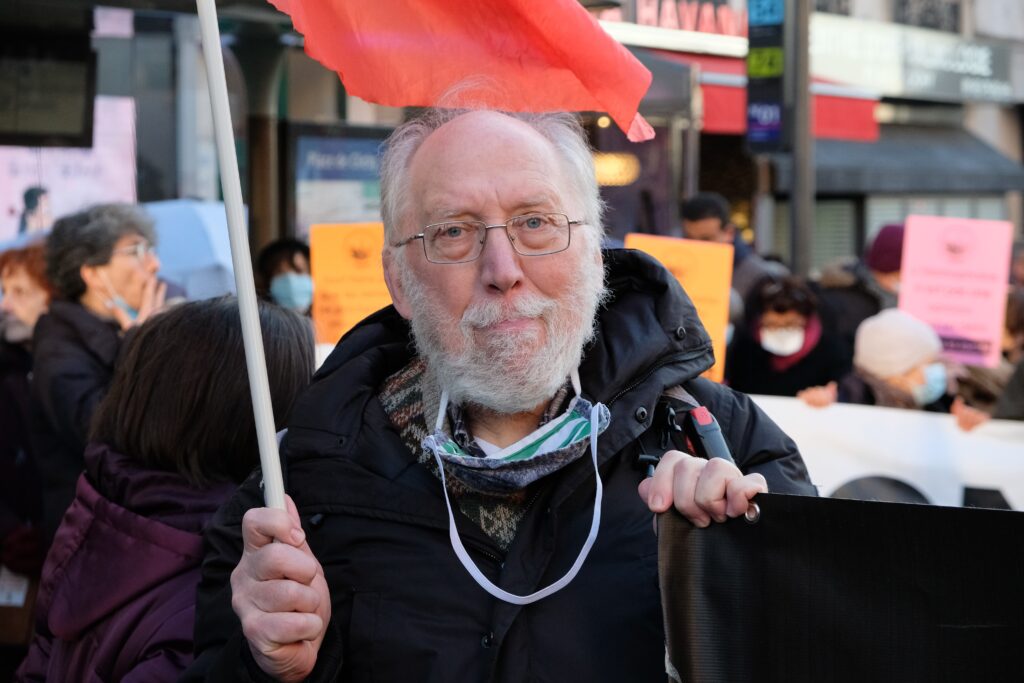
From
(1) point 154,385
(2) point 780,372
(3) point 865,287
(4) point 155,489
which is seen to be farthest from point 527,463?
(3) point 865,287

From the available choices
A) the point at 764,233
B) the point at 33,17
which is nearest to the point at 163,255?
the point at 33,17

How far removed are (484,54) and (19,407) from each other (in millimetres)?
3017

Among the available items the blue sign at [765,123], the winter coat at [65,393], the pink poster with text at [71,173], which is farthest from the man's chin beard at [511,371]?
the blue sign at [765,123]

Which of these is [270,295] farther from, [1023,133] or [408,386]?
[1023,133]

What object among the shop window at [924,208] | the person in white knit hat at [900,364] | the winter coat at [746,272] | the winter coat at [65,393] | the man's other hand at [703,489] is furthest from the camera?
the shop window at [924,208]

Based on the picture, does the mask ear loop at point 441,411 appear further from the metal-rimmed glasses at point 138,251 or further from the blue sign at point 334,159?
the blue sign at point 334,159

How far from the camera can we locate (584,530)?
1.99 metres

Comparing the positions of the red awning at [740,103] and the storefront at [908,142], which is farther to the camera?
the storefront at [908,142]

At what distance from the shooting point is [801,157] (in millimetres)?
8469

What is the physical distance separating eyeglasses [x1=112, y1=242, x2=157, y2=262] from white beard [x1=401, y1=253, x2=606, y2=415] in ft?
10.1

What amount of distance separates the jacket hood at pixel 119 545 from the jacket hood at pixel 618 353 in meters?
0.47

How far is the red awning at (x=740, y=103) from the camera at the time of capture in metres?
16.1

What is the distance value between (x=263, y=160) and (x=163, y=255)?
2260 millimetres

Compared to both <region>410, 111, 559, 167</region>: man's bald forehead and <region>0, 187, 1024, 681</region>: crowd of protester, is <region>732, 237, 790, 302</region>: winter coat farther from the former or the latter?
<region>410, 111, 559, 167</region>: man's bald forehead
